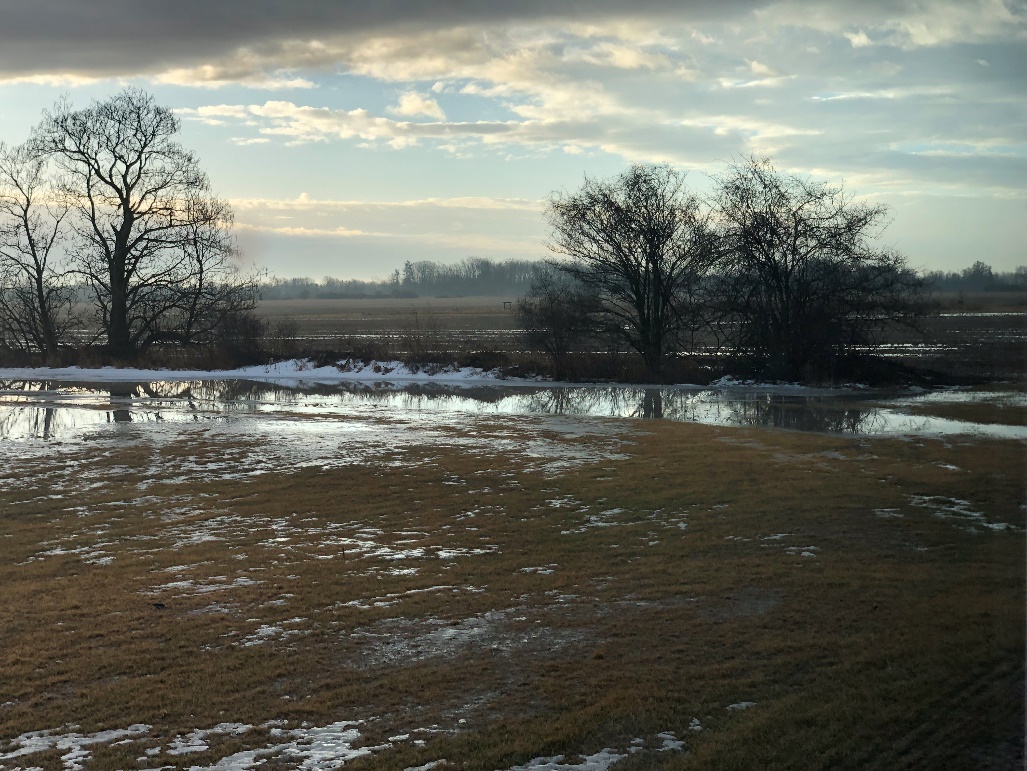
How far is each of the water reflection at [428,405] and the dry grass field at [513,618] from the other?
22.3ft

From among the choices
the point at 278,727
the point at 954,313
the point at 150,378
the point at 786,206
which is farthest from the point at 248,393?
the point at 954,313

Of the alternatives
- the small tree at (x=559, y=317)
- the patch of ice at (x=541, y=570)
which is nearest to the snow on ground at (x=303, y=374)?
the small tree at (x=559, y=317)

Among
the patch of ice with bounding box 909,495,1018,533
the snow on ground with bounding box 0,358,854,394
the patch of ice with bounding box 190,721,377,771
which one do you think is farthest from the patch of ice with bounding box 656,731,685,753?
the snow on ground with bounding box 0,358,854,394

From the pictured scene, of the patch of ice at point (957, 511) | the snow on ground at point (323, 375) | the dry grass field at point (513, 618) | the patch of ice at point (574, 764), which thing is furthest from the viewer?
the snow on ground at point (323, 375)

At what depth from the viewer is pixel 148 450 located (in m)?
16.5

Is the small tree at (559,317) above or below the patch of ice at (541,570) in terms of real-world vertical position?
above

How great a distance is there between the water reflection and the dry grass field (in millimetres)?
6791

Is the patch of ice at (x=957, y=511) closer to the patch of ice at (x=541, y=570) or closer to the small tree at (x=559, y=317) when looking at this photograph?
the patch of ice at (x=541, y=570)

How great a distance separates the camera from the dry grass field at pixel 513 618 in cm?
536

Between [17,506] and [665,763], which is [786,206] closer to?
[17,506]

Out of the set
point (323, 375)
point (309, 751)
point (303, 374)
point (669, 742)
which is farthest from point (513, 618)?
point (303, 374)

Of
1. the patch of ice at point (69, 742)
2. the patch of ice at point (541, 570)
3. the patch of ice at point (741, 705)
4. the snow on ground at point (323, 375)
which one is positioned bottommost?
the patch of ice at point (741, 705)

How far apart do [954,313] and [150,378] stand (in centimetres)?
6721

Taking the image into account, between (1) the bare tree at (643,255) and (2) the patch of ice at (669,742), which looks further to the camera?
(1) the bare tree at (643,255)
